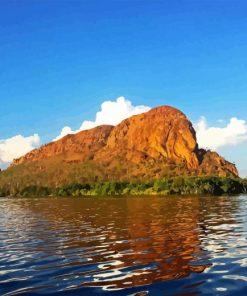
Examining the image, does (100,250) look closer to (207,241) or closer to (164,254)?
(164,254)

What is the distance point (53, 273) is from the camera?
61.7 feet

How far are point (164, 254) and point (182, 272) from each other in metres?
5.00

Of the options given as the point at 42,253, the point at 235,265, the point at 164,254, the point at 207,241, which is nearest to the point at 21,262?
the point at 42,253

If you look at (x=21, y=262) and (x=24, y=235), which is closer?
(x=21, y=262)

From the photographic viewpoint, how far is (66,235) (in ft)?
114

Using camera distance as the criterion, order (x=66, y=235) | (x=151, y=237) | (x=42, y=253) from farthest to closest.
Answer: (x=66, y=235), (x=151, y=237), (x=42, y=253)

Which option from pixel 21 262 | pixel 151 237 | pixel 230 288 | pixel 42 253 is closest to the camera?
pixel 230 288

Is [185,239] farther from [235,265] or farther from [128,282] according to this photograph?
[128,282]

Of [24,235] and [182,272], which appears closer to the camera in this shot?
[182,272]

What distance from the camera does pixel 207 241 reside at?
28141 millimetres

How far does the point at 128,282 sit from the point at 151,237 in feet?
50.3

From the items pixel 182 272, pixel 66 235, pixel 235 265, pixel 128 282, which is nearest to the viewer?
pixel 128 282

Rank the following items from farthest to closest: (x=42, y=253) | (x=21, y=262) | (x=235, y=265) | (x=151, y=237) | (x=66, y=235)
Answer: (x=66, y=235)
(x=151, y=237)
(x=42, y=253)
(x=21, y=262)
(x=235, y=265)

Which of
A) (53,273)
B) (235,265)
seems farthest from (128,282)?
(235,265)
